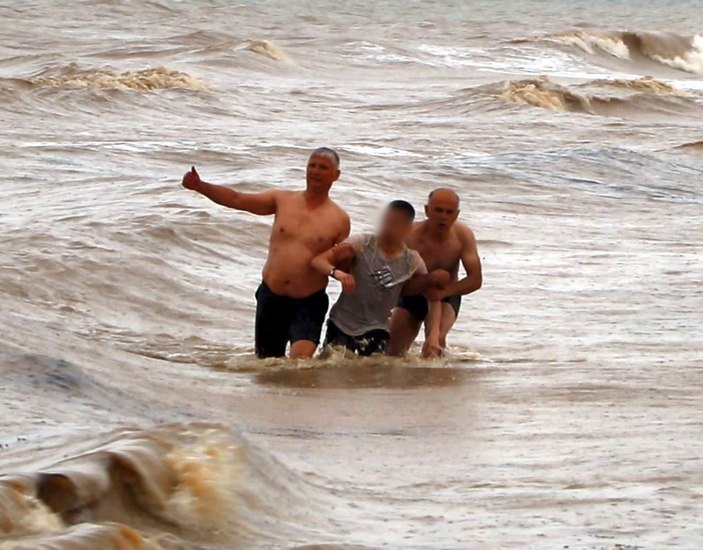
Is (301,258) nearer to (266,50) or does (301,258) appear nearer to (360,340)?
(360,340)

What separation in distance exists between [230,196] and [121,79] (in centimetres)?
1999

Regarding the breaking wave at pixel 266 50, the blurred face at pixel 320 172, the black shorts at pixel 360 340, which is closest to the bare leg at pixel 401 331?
the black shorts at pixel 360 340

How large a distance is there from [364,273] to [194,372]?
1.07 m

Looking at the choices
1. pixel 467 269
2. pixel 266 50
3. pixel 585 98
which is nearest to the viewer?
pixel 467 269

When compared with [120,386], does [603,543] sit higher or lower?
higher

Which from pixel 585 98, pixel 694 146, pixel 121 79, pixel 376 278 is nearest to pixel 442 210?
pixel 376 278

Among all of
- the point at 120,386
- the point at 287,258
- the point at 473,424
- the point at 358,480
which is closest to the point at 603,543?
the point at 358,480

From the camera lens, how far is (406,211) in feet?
27.5

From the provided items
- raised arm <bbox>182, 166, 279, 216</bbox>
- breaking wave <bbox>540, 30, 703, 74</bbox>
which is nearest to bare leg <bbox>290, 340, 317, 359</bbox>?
raised arm <bbox>182, 166, 279, 216</bbox>

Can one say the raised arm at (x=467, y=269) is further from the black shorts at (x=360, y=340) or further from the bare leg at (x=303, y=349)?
the bare leg at (x=303, y=349)

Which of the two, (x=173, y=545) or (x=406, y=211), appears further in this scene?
(x=406, y=211)

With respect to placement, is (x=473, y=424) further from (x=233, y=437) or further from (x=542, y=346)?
(x=542, y=346)

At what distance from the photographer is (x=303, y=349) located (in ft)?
27.7

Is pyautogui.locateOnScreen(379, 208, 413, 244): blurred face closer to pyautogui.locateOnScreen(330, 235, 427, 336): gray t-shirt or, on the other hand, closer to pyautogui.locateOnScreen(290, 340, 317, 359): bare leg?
pyautogui.locateOnScreen(330, 235, 427, 336): gray t-shirt
